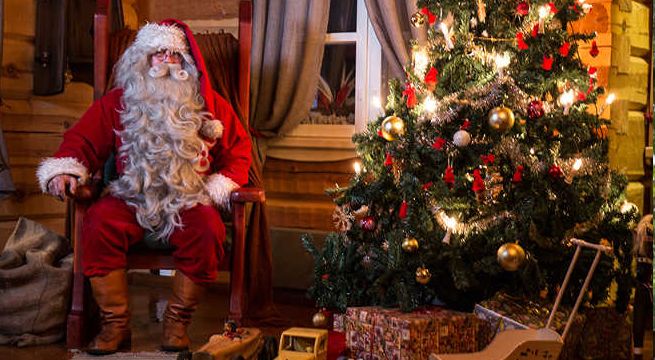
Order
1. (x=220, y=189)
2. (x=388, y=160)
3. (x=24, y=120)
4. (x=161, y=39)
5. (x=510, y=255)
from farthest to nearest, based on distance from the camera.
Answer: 1. (x=24, y=120)
2. (x=161, y=39)
3. (x=220, y=189)
4. (x=388, y=160)
5. (x=510, y=255)

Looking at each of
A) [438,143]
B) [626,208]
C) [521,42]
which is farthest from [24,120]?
[626,208]

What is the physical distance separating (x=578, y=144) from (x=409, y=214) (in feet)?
2.19

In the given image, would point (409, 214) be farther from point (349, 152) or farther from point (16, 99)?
point (16, 99)

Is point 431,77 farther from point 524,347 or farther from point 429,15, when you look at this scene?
point 524,347

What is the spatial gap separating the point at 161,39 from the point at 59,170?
26.6 inches

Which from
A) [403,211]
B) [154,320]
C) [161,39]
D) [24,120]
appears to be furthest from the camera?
[24,120]

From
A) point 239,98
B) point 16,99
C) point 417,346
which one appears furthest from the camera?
point 16,99

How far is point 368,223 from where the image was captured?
10.6 feet

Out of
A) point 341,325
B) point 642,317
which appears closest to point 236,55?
point 341,325

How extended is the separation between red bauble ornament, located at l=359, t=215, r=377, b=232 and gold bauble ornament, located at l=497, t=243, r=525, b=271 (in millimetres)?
629

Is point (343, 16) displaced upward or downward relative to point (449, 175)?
upward

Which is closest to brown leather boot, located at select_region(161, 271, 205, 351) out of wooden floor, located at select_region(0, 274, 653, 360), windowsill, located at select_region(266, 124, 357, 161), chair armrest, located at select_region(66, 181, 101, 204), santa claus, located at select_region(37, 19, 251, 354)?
santa claus, located at select_region(37, 19, 251, 354)

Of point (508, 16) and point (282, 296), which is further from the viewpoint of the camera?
point (282, 296)

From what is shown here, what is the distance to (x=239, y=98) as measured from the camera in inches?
152
